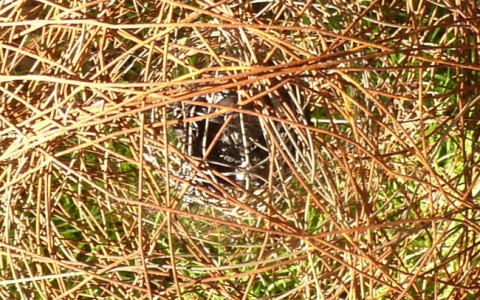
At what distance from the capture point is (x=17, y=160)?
21.4 inches

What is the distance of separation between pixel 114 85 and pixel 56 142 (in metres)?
0.10

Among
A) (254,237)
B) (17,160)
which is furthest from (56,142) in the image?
(254,237)

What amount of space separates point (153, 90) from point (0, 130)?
0.17 metres

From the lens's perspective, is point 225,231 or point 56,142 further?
point 225,231

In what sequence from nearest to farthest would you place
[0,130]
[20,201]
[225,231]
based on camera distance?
[0,130] → [20,201] → [225,231]

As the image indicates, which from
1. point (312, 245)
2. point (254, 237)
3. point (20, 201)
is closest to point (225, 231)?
point (254, 237)

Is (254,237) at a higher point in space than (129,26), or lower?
lower

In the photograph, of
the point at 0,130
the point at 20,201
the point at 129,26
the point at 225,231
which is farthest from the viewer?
the point at 225,231

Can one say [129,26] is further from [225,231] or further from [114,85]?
[225,231]

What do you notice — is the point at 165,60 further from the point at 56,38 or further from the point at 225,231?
the point at 225,231

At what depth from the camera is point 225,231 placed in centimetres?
82

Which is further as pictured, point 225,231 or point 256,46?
point 225,231

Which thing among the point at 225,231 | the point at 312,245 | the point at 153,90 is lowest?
the point at 225,231

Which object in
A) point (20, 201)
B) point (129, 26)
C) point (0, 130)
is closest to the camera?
→ point (129, 26)
